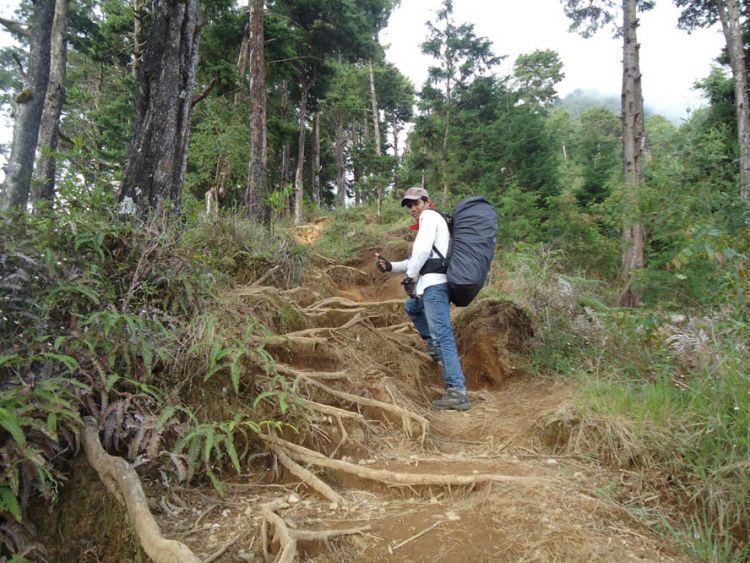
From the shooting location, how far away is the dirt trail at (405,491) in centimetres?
175

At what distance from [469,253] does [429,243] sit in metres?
0.39

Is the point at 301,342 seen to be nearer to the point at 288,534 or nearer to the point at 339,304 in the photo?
the point at 339,304

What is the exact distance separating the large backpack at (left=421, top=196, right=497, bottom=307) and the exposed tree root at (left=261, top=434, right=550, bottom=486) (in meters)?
1.81

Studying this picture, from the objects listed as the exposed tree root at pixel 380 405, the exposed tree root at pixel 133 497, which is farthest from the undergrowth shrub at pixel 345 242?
the exposed tree root at pixel 133 497

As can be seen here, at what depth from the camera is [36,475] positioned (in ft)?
5.64

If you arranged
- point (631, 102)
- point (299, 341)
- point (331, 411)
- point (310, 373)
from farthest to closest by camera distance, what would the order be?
1. point (631, 102)
2. point (299, 341)
3. point (310, 373)
4. point (331, 411)

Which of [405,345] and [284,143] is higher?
[284,143]

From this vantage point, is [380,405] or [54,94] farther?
[54,94]

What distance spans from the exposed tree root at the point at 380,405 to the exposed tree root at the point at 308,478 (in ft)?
2.46

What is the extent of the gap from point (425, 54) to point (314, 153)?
25.8ft

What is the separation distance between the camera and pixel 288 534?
171cm

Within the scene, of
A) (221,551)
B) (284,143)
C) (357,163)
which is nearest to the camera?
(221,551)

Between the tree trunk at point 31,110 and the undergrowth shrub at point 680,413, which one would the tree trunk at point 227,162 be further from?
the undergrowth shrub at point 680,413

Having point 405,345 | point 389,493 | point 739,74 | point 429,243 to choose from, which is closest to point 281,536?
point 389,493
